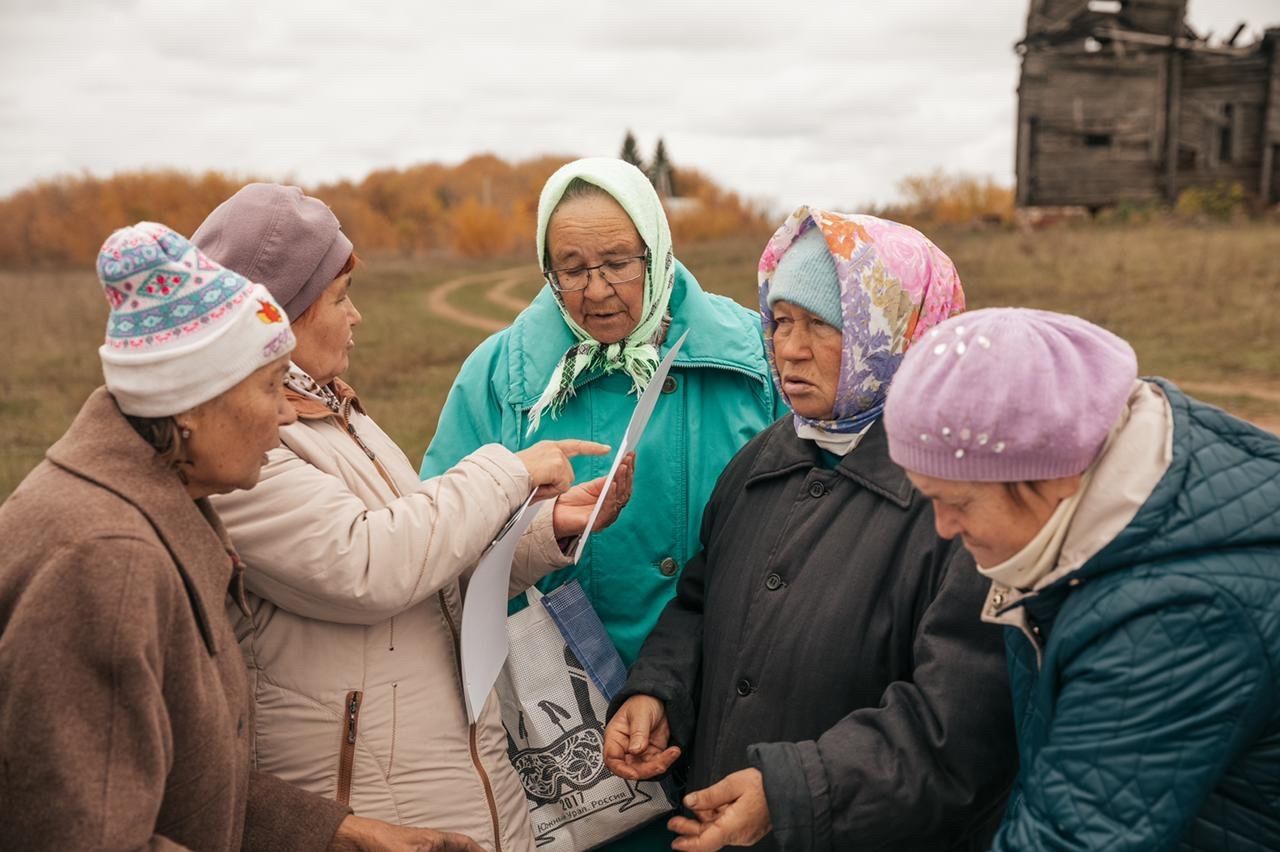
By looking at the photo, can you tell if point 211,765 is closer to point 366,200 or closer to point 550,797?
point 550,797

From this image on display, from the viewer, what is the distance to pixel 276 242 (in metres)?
2.26

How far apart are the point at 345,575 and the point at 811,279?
3.74 feet

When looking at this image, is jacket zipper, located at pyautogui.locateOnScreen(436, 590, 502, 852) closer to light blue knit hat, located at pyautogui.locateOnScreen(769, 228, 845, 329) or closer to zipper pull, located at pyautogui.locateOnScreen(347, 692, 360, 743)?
zipper pull, located at pyautogui.locateOnScreen(347, 692, 360, 743)

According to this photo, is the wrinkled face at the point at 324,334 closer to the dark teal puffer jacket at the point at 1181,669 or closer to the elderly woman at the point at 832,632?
the elderly woman at the point at 832,632

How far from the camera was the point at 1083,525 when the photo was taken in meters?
1.61

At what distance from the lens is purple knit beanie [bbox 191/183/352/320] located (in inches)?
88.0

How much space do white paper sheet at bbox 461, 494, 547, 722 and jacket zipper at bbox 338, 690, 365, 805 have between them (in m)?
0.24

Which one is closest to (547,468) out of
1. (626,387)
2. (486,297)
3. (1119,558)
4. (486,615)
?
(486,615)

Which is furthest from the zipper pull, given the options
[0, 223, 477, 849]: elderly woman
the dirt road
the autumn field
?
the dirt road

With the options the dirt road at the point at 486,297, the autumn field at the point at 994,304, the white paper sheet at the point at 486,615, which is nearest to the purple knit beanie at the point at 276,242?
the white paper sheet at the point at 486,615

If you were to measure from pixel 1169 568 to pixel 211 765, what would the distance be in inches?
61.3

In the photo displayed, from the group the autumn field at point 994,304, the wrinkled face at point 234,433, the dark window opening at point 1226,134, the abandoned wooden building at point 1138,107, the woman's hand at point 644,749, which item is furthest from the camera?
the dark window opening at point 1226,134

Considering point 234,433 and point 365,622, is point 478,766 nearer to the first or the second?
point 365,622

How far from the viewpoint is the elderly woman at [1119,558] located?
1519 mm
